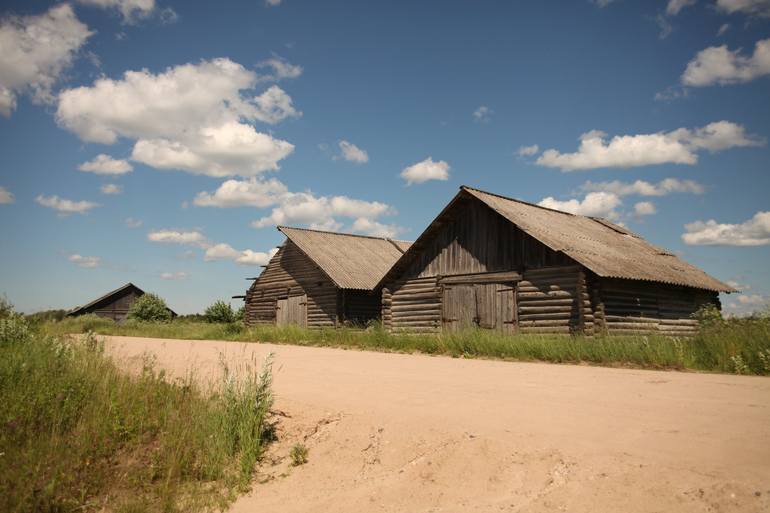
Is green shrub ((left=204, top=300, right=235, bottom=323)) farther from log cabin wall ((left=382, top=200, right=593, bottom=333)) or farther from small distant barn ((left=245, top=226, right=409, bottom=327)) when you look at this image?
log cabin wall ((left=382, top=200, right=593, bottom=333))

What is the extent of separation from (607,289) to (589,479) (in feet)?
45.7

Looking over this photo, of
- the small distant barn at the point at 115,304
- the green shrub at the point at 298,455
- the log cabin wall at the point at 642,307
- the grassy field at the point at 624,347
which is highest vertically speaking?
the small distant barn at the point at 115,304

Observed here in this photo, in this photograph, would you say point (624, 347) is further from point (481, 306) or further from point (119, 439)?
point (119, 439)

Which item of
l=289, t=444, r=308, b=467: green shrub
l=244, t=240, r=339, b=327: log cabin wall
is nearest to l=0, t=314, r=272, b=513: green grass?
l=289, t=444, r=308, b=467: green shrub

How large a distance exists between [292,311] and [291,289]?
4.02 feet

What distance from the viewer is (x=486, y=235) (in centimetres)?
1930

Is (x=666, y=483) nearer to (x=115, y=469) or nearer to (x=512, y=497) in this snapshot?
(x=512, y=497)

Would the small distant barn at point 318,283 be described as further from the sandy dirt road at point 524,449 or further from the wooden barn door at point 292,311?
the sandy dirt road at point 524,449

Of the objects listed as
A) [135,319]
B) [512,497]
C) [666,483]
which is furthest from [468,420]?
[135,319]

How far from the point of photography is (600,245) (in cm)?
2044

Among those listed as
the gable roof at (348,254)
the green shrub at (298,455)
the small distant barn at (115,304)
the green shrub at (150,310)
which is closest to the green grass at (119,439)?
the green shrub at (298,455)

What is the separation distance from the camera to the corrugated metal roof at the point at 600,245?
55.7 ft

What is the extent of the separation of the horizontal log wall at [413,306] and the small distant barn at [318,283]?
2.70 metres

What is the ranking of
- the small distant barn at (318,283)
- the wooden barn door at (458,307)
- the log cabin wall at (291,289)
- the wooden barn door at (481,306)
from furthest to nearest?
the log cabin wall at (291,289)
the small distant barn at (318,283)
the wooden barn door at (458,307)
the wooden barn door at (481,306)
